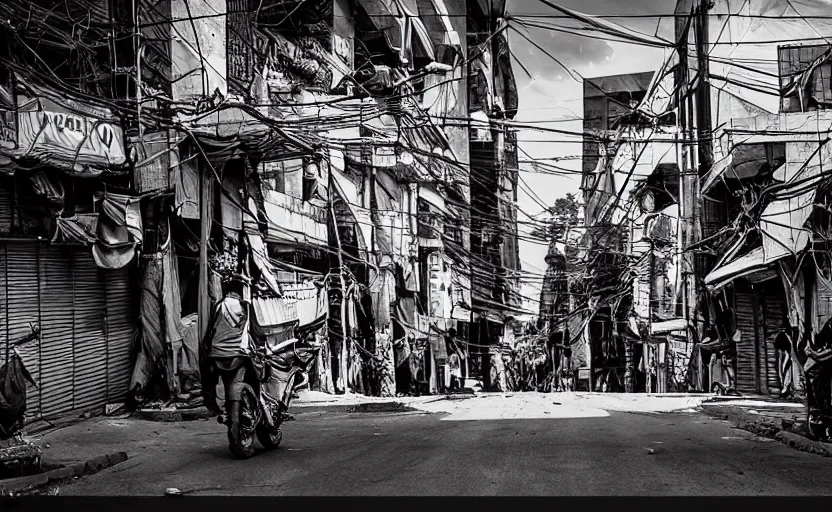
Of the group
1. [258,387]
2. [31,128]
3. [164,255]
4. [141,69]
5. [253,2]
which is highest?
[253,2]

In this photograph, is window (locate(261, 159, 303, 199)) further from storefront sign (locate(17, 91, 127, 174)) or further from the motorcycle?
the motorcycle

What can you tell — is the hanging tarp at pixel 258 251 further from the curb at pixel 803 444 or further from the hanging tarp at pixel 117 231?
the curb at pixel 803 444

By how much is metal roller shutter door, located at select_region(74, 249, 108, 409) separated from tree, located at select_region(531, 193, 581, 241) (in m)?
7.38

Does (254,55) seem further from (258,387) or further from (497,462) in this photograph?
(497,462)

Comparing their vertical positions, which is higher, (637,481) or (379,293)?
(379,293)

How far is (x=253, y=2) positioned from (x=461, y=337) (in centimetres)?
1027

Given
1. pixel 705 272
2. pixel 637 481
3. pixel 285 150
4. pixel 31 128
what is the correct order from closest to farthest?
pixel 637 481 → pixel 31 128 → pixel 285 150 → pixel 705 272

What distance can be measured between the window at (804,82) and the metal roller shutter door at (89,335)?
34.9 feet

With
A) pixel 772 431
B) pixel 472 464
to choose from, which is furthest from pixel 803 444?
pixel 472 464

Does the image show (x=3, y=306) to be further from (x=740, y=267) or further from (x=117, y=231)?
(x=740, y=267)

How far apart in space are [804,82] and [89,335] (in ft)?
37.2

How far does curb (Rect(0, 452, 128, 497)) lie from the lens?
6.48m

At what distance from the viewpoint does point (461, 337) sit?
22156 millimetres

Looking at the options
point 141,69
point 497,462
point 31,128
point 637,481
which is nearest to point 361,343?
point 141,69
